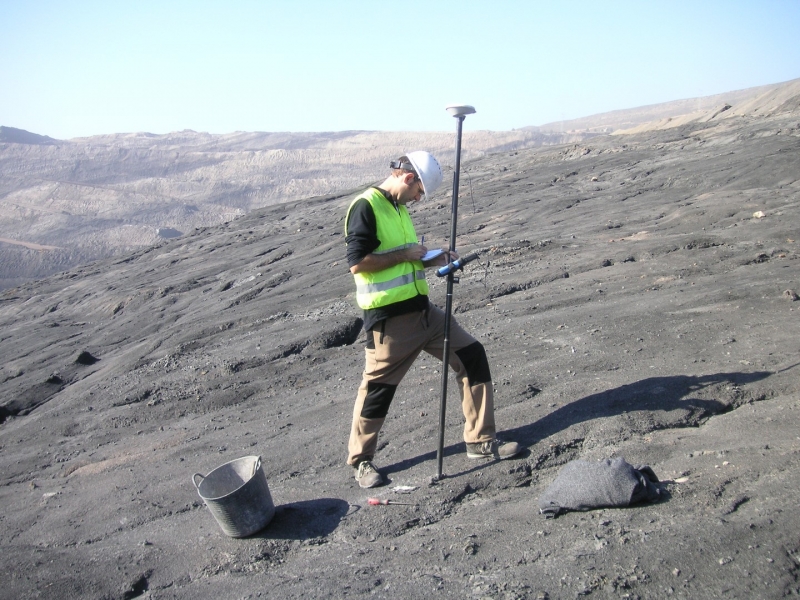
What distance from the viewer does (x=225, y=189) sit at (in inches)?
1754

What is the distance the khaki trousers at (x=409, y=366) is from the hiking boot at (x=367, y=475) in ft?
0.14

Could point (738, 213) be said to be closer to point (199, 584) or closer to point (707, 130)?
point (199, 584)

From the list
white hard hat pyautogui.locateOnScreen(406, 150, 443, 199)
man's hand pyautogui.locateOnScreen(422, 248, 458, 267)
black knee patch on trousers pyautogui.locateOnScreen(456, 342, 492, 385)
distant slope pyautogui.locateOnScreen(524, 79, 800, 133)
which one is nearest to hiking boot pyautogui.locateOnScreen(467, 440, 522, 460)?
black knee patch on trousers pyautogui.locateOnScreen(456, 342, 492, 385)

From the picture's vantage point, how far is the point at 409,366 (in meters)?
4.18

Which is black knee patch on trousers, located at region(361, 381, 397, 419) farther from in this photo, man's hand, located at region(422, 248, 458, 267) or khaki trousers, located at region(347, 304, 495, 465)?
man's hand, located at region(422, 248, 458, 267)

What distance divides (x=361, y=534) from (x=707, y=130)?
765 inches

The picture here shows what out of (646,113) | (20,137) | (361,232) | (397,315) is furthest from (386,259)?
(646,113)

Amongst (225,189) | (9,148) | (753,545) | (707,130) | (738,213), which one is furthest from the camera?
(9,148)

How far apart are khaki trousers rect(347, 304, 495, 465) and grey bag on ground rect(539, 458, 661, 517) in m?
0.77

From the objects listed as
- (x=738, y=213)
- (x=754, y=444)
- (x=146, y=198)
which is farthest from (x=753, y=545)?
(x=146, y=198)

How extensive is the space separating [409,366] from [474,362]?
0.39m

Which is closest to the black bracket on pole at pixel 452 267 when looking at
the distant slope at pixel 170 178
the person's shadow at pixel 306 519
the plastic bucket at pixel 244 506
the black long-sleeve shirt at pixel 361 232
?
the black long-sleeve shirt at pixel 361 232

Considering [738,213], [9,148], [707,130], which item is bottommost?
[738,213]

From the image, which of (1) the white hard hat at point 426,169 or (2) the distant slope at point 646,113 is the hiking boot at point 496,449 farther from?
(2) the distant slope at point 646,113
